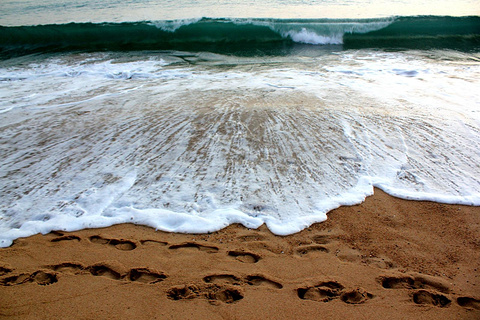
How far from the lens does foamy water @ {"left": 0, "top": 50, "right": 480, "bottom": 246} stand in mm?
2893

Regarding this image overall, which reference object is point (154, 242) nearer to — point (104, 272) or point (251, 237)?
point (104, 272)

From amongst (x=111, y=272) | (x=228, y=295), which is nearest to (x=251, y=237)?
(x=228, y=295)

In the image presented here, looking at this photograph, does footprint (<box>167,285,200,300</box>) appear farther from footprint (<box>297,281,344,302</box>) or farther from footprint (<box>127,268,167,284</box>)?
footprint (<box>297,281,344,302</box>)

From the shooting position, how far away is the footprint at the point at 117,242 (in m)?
2.44

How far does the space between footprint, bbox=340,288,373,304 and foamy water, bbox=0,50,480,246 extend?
29.5 inches

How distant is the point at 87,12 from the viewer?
1664 centimetres

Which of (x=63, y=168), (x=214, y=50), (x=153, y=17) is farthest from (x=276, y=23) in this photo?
(x=63, y=168)

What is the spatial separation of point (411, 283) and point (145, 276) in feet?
6.17

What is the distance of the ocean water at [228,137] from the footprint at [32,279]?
1.80 feet

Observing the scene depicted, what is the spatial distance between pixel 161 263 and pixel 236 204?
94cm

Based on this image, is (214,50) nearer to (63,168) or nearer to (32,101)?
(32,101)

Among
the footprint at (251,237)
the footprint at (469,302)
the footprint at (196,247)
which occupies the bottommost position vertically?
the footprint at (469,302)

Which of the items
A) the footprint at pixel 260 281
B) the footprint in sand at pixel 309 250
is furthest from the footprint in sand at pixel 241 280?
the footprint in sand at pixel 309 250

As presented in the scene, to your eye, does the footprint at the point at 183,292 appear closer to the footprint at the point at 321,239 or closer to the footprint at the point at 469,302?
the footprint at the point at 321,239
